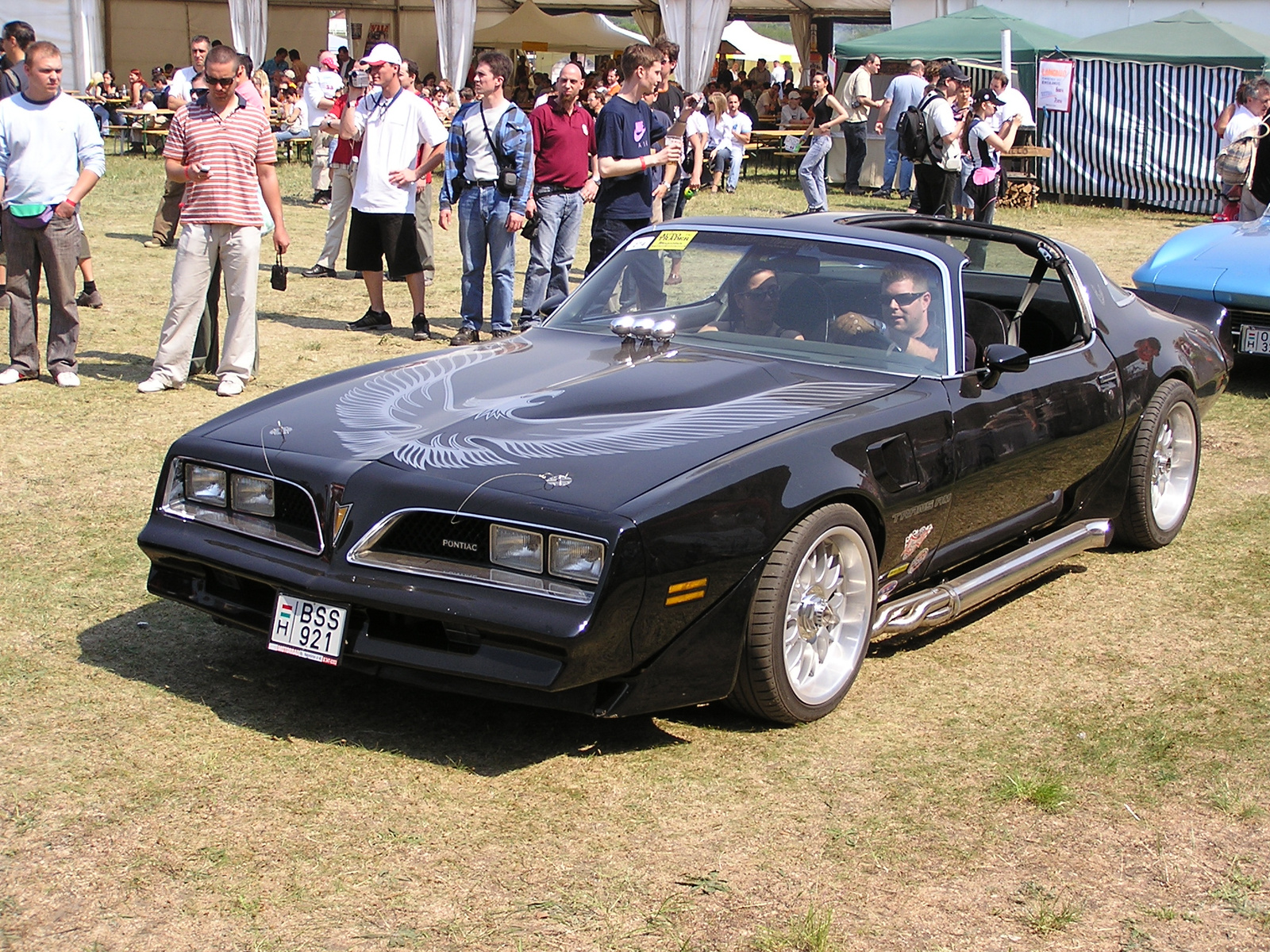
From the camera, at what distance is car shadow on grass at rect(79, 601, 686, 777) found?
400cm

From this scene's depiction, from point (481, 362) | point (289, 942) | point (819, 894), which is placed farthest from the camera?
point (481, 362)

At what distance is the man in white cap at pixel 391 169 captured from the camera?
32.6ft

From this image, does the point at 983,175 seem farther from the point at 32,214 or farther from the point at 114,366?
the point at 32,214

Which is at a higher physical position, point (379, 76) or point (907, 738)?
point (379, 76)

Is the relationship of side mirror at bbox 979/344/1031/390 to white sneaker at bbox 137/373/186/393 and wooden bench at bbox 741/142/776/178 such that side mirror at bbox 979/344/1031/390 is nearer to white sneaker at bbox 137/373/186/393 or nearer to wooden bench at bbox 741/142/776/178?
white sneaker at bbox 137/373/186/393

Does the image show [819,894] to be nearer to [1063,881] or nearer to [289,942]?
[1063,881]

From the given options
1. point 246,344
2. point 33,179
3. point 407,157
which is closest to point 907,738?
point 246,344

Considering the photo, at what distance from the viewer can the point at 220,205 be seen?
26.8 ft

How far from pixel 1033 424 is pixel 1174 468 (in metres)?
1.58

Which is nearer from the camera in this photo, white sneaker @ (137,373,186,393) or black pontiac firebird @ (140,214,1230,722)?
black pontiac firebird @ (140,214,1230,722)

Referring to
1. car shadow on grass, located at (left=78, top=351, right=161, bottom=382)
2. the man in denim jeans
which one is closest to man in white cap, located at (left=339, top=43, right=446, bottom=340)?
the man in denim jeans

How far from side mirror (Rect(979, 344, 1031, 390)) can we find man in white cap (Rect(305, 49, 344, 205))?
11.7m

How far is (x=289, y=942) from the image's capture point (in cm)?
297

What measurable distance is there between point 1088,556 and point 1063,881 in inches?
119
